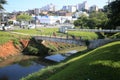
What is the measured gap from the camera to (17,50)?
76.1 metres

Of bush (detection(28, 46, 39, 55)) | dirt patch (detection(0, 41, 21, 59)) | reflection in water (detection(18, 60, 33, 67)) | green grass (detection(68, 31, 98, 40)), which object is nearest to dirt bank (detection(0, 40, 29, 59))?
dirt patch (detection(0, 41, 21, 59))

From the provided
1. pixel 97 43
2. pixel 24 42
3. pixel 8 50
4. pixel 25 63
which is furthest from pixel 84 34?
pixel 25 63

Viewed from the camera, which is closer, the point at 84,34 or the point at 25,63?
the point at 25,63

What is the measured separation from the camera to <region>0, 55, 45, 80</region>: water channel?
4819 centimetres

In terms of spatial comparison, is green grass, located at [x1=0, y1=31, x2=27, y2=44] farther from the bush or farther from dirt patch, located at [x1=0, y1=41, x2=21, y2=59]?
the bush

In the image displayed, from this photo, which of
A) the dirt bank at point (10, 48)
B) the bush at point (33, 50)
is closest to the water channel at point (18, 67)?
the dirt bank at point (10, 48)

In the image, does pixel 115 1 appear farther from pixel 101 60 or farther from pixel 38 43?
pixel 38 43

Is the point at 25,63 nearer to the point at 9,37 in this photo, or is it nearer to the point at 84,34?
the point at 9,37

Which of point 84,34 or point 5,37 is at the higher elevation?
point 5,37

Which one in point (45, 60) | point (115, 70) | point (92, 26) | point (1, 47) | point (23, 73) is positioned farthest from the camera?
point (92, 26)

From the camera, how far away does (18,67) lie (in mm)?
57594

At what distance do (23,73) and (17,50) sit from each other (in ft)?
86.1

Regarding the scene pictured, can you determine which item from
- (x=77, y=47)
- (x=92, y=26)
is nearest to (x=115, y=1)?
(x=77, y=47)

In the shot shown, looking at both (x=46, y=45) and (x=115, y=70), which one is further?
(x=46, y=45)
